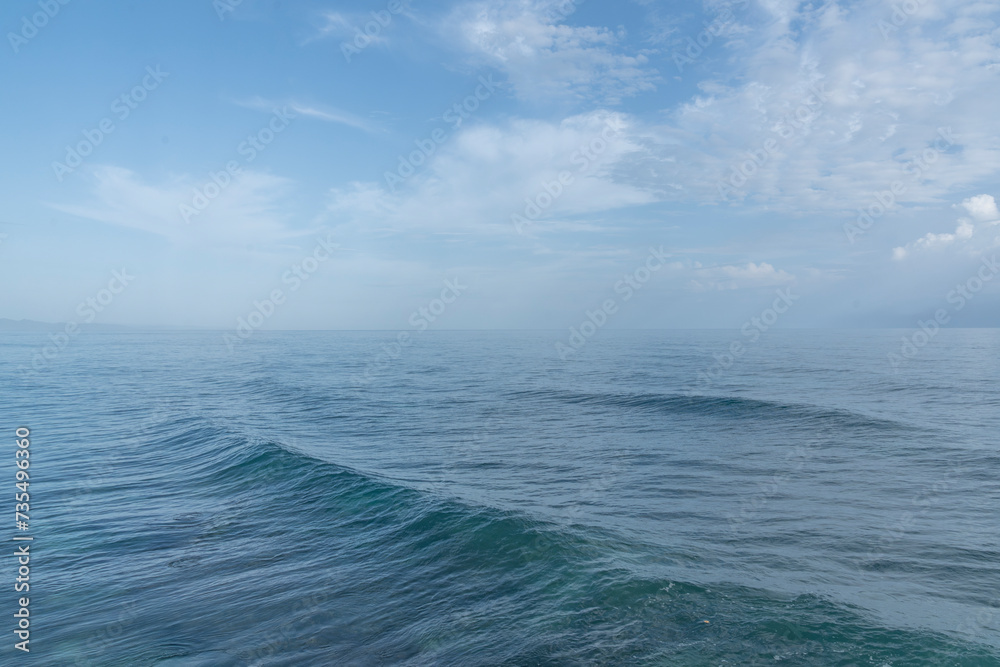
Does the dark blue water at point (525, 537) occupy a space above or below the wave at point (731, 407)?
below

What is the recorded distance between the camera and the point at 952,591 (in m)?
11.3

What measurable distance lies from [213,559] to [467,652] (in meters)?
7.74

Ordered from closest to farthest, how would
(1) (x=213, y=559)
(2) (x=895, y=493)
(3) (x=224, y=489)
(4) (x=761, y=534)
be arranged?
(1) (x=213, y=559) < (4) (x=761, y=534) < (2) (x=895, y=493) < (3) (x=224, y=489)

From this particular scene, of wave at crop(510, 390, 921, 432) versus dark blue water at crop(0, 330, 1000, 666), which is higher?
wave at crop(510, 390, 921, 432)

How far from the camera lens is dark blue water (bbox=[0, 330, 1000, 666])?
31.7 feet

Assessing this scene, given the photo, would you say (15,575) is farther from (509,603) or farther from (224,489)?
(509,603)

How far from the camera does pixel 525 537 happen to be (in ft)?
45.7

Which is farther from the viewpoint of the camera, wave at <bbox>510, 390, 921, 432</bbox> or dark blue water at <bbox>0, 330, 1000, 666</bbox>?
wave at <bbox>510, 390, 921, 432</bbox>

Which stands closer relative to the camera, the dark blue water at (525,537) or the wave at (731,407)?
the dark blue water at (525,537)

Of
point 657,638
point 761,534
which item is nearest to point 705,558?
point 761,534

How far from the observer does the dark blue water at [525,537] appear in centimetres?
966

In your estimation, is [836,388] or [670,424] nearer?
[670,424]

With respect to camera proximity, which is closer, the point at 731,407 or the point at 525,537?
the point at 525,537

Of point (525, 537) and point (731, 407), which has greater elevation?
point (731, 407)
